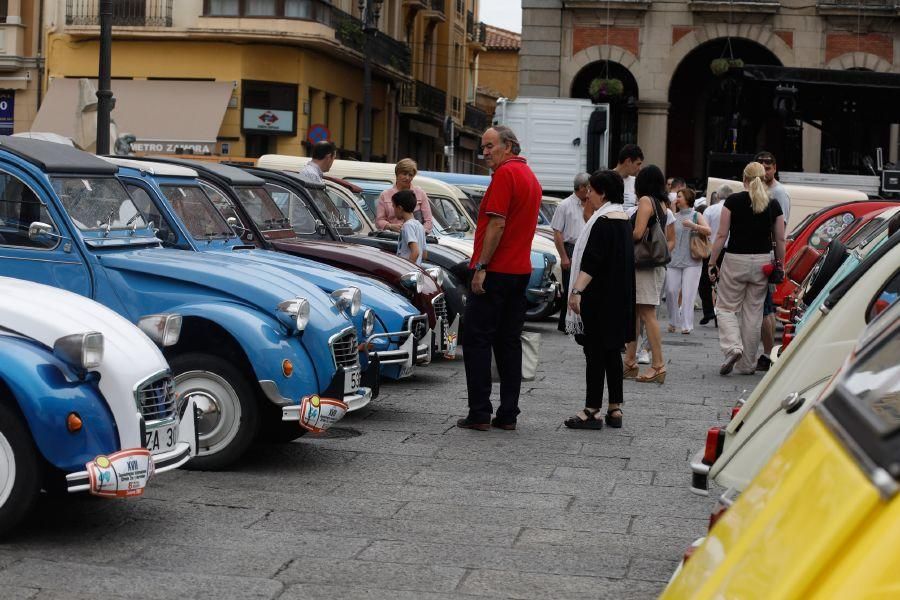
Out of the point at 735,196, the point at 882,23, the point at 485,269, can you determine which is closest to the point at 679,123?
the point at 882,23

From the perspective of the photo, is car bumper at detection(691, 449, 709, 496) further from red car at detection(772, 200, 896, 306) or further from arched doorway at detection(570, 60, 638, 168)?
arched doorway at detection(570, 60, 638, 168)

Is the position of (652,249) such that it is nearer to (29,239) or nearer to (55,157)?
(55,157)

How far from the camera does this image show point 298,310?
763 centimetres

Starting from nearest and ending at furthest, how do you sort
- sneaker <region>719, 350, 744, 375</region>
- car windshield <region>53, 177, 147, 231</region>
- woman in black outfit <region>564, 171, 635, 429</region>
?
car windshield <region>53, 177, 147, 231</region>, woman in black outfit <region>564, 171, 635, 429</region>, sneaker <region>719, 350, 744, 375</region>

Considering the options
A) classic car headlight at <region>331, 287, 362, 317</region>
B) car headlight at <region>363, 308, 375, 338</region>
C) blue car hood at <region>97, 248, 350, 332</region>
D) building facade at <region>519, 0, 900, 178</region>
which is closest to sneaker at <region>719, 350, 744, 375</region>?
car headlight at <region>363, 308, 375, 338</region>

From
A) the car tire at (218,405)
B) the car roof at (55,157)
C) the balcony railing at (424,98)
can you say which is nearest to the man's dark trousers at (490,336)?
the car tire at (218,405)

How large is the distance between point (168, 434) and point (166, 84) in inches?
1281

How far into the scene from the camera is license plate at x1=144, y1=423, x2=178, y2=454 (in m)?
5.93

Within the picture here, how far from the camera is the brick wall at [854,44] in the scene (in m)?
37.0

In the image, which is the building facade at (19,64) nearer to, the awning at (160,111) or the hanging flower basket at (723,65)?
the awning at (160,111)

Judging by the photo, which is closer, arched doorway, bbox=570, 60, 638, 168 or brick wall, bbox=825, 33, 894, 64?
brick wall, bbox=825, 33, 894, 64

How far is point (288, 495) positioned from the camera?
692cm

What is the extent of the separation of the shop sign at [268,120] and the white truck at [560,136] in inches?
A: 449

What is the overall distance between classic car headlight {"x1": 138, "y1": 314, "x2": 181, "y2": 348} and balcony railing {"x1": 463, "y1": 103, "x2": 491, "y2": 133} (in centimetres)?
5877
